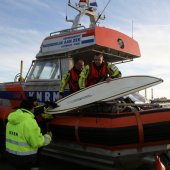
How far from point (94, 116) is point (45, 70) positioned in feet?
8.89

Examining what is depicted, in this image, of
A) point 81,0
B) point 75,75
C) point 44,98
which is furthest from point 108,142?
point 81,0

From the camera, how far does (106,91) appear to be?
19.0 feet

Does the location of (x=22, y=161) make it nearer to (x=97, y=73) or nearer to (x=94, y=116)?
(x=94, y=116)

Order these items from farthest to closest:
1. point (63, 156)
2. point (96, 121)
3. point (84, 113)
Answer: point (63, 156) < point (84, 113) < point (96, 121)

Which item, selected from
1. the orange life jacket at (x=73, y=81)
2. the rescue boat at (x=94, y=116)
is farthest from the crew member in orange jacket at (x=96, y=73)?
the rescue boat at (x=94, y=116)

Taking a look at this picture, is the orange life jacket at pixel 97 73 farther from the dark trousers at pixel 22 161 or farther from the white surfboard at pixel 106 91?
the dark trousers at pixel 22 161

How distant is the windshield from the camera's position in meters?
7.66

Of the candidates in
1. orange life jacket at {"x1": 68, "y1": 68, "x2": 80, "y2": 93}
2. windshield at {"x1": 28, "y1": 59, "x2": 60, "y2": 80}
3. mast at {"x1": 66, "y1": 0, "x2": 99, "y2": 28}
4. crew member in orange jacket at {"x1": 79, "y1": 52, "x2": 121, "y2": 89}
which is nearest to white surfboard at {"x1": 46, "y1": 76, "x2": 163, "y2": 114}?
crew member in orange jacket at {"x1": 79, "y1": 52, "x2": 121, "y2": 89}

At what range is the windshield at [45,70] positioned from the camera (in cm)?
766

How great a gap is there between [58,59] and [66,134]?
2.31 metres

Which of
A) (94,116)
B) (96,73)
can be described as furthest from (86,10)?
(94,116)

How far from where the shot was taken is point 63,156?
6484mm

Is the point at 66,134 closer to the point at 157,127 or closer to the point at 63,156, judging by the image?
the point at 63,156

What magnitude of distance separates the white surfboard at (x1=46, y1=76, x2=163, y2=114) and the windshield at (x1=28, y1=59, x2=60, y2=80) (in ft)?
4.76
